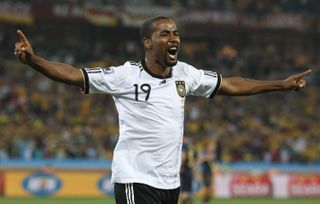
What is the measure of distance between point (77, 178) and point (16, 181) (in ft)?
5.44

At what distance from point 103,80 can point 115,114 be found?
20739 millimetres

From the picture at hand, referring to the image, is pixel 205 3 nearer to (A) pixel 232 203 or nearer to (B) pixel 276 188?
(B) pixel 276 188

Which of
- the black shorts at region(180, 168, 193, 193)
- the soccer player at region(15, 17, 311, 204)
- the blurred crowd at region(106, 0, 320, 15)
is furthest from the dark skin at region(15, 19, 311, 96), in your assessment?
the blurred crowd at region(106, 0, 320, 15)

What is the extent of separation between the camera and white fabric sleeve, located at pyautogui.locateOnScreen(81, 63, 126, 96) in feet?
21.1

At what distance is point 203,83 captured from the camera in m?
6.84

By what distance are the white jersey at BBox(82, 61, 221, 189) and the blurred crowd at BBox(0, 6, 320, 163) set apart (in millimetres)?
16408

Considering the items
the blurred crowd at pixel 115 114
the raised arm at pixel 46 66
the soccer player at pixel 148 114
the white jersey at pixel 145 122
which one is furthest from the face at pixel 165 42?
the blurred crowd at pixel 115 114

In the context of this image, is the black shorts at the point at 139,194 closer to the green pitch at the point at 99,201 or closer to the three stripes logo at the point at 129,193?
the three stripes logo at the point at 129,193

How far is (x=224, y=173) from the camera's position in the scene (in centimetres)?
2397

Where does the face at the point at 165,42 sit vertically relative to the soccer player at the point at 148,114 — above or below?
above

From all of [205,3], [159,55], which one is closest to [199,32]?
[205,3]

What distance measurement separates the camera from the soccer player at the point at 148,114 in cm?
641

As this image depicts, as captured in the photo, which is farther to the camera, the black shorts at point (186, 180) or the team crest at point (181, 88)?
the black shorts at point (186, 180)

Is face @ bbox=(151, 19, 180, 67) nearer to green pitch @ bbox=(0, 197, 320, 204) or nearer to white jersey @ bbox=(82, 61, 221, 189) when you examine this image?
white jersey @ bbox=(82, 61, 221, 189)
